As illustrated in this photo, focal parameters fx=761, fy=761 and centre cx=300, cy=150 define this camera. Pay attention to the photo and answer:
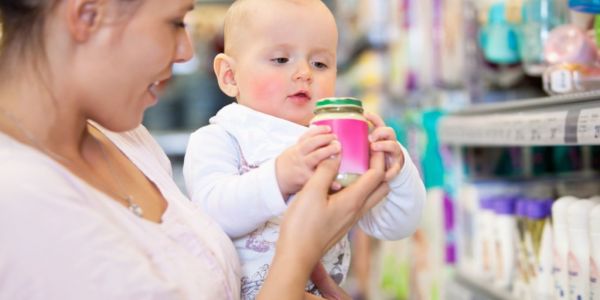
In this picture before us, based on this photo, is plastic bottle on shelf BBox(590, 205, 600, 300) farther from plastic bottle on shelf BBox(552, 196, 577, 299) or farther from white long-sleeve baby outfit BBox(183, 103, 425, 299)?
white long-sleeve baby outfit BBox(183, 103, 425, 299)

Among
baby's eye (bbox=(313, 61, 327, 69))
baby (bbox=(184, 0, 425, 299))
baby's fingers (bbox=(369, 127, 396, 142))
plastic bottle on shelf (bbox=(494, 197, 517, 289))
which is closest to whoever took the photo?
baby's fingers (bbox=(369, 127, 396, 142))

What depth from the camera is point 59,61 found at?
43.9 inches

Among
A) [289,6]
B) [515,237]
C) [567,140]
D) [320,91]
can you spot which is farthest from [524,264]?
[289,6]

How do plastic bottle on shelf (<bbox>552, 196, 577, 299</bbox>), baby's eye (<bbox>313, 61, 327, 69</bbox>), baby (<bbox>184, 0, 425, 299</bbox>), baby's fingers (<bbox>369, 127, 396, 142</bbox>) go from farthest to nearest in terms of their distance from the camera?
plastic bottle on shelf (<bbox>552, 196, 577, 299</bbox>), baby's eye (<bbox>313, 61, 327, 69</bbox>), baby (<bbox>184, 0, 425, 299</bbox>), baby's fingers (<bbox>369, 127, 396, 142</bbox>)

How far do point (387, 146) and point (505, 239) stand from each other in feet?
3.19

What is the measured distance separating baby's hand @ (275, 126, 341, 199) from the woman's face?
25cm

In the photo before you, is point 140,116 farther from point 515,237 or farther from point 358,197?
point 515,237

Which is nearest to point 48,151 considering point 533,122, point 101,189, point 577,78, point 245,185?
point 101,189

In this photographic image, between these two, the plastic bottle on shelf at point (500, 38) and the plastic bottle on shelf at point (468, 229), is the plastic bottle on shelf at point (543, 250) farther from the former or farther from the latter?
the plastic bottle on shelf at point (500, 38)

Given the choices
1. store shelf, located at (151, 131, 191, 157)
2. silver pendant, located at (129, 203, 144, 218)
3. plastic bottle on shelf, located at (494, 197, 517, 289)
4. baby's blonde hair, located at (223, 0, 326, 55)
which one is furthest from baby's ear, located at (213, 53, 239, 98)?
store shelf, located at (151, 131, 191, 157)

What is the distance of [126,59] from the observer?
114 centimetres

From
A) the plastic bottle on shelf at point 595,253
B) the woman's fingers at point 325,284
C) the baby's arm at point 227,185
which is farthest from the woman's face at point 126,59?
the plastic bottle on shelf at point 595,253

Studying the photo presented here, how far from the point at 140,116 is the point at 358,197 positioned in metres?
0.38

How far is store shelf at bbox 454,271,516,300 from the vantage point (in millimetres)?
2136
